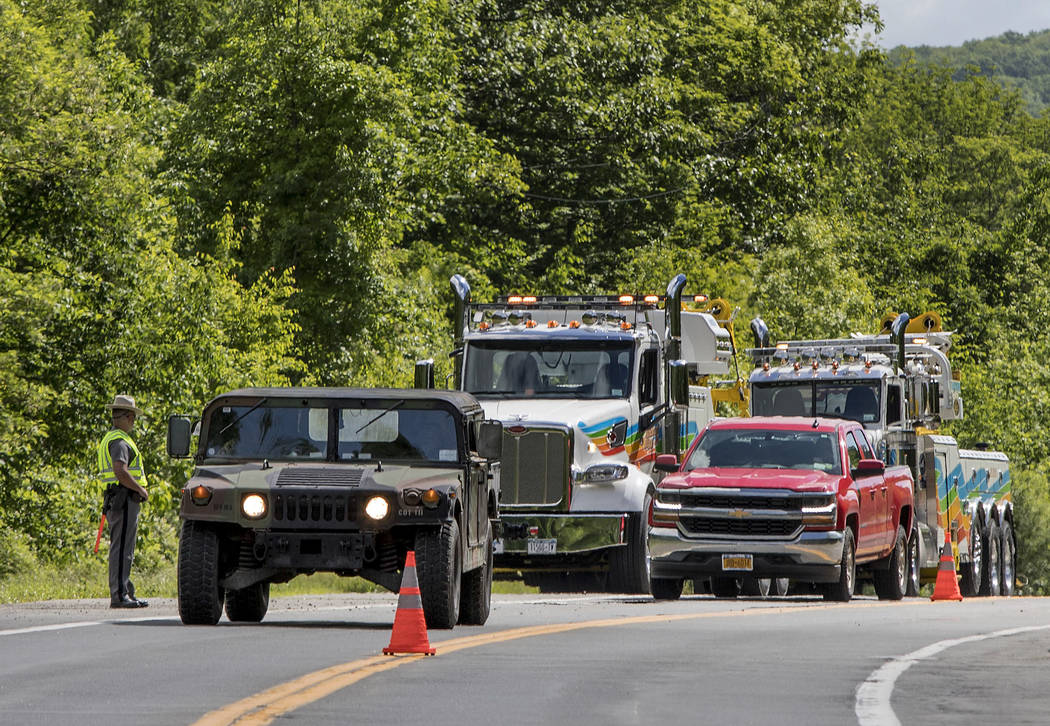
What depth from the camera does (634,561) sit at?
2483 centimetres

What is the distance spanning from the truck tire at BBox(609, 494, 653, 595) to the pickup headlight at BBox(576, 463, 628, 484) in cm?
54

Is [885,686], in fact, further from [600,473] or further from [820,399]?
[820,399]

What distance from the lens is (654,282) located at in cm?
4888

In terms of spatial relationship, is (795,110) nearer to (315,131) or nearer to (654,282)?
(654,282)

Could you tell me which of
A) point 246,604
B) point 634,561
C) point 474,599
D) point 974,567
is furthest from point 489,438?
point 974,567

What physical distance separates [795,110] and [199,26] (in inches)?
674

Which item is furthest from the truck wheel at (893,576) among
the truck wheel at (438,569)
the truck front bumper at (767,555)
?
the truck wheel at (438,569)

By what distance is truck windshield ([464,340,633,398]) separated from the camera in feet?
83.4

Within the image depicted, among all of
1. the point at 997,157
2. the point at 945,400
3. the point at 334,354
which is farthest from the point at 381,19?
the point at 997,157

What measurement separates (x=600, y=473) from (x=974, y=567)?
11.4 metres

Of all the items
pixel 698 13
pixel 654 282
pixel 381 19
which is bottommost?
pixel 654 282

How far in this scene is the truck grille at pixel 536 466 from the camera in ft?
80.4

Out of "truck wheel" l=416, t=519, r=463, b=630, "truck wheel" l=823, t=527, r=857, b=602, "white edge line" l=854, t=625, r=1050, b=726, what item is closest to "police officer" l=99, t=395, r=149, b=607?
"truck wheel" l=416, t=519, r=463, b=630

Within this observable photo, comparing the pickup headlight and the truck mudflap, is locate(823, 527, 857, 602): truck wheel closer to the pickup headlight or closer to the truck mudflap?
the truck mudflap
